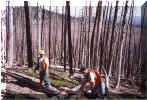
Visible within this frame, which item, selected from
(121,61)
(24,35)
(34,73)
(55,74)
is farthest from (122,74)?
(24,35)

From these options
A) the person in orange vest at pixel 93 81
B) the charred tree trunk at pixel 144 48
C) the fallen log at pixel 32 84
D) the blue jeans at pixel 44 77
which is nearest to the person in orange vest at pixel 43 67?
the blue jeans at pixel 44 77

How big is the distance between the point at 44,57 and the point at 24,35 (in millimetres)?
642

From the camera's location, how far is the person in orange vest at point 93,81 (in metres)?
5.53

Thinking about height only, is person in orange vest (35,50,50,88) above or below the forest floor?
above

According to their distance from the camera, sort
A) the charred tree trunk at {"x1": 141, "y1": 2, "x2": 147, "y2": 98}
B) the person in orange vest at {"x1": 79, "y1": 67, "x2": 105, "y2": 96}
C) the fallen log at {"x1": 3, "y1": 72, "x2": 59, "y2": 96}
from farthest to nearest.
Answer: the fallen log at {"x1": 3, "y1": 72, "x2": 59, "y2": 96} < the charred tree trunk at {"x1": 141, "y1": 2, "x2": 147, "y2": 98} < the person in orange vest at {"x1": 79, "y1": 67, "x2": 105, "y2": 96}

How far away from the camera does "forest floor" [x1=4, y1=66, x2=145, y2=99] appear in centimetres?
571

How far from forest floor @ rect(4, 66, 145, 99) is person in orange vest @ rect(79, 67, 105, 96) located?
21 centimetres

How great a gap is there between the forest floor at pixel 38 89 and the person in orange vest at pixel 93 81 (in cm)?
21

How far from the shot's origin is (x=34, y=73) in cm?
596

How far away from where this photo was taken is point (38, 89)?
232 inches

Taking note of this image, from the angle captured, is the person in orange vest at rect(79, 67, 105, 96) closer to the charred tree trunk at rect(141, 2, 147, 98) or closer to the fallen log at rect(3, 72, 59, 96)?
the fallen log at rect(3, 72, 59, 96)

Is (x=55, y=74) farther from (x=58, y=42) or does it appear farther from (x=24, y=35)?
(x=24, y=35)

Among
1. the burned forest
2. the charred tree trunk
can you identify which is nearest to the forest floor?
the burned forest

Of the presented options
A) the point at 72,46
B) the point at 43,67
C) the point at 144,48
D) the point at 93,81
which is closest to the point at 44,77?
the point at 43,67
